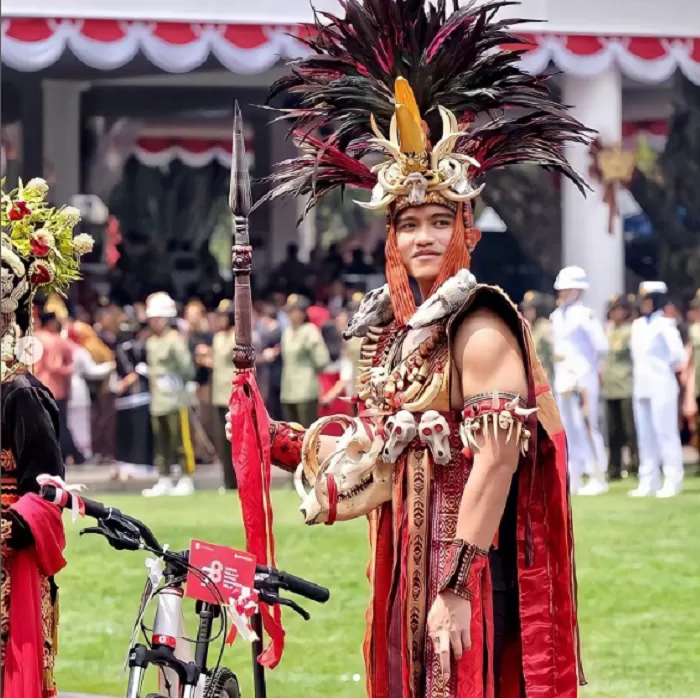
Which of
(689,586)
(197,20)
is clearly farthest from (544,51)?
(689,586)

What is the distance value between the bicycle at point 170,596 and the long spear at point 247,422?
0.83ft

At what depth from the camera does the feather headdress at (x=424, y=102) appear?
17.3ft

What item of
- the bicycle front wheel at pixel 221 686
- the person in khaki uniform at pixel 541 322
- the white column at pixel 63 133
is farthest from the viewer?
the white column at pixel 63 133

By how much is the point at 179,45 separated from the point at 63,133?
13.8 feet

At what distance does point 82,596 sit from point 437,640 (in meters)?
6.83

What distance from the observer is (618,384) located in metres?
17.9

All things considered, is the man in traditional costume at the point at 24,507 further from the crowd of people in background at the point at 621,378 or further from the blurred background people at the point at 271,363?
the blurred background people at the point at 271,363

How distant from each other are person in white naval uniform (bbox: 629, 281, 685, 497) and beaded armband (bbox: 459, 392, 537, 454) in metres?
12.2

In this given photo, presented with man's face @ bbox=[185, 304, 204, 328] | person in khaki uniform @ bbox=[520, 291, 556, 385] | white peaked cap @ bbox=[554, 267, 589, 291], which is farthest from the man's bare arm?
man's face @ bbox=[185, 304, 204, 328]

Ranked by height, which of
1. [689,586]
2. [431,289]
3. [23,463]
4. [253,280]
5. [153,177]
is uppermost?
[153,177]

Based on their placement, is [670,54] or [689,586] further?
[670,54]

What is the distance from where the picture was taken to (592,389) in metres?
17.0

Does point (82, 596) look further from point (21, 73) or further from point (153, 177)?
point (153, 177)

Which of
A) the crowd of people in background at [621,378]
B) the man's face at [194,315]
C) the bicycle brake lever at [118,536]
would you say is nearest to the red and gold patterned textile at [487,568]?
the bicycle brake lever at [118,536]
